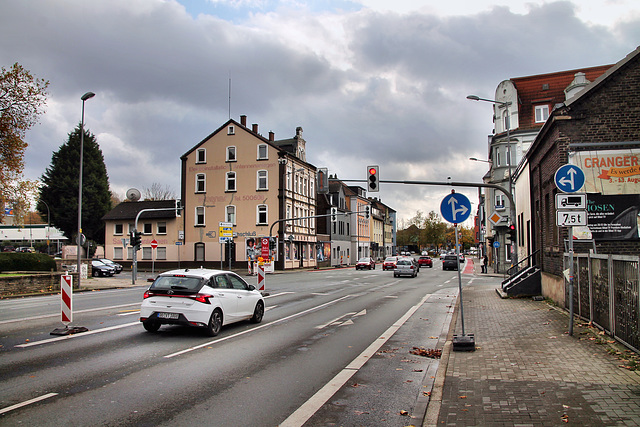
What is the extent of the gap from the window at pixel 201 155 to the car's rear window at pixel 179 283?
4439 centimetres

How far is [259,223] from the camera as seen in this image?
2047 inches

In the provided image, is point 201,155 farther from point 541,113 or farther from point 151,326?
point 151,326

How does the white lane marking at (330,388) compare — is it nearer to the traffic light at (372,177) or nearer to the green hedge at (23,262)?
the traffic light at (372,177)

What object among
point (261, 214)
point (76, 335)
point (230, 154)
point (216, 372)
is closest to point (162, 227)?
point (230, 154)

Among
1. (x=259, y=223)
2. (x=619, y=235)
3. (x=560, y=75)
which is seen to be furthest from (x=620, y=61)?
(x=259, y=223)

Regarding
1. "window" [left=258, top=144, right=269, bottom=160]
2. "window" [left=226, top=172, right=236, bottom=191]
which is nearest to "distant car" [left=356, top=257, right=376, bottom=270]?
"window" [left=258, top=144, right=269, bottom=160]

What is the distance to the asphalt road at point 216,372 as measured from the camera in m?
5.66

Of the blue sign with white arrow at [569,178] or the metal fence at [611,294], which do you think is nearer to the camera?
the metal fence at [611,294]

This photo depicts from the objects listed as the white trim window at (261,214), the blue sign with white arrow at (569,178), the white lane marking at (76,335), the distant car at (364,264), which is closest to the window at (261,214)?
the white trim window at (261,214)

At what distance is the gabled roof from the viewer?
55.0 metres

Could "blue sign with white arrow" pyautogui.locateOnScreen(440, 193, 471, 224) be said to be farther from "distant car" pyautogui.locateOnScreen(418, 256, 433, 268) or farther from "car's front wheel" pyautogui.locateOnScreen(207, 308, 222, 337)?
"distant car" pyautogui.locateOnScreen(418, 256, 433, 268)

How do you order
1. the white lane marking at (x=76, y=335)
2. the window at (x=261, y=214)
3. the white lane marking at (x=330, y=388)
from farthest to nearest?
the window at (x=261, y=214)
the white lane marking at (x=76, y=335)
the white lane marking at (x=330, y=388)

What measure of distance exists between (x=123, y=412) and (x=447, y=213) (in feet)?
23.4

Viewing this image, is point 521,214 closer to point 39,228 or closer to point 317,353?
point 317,353
